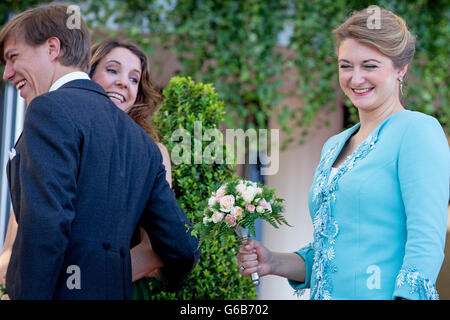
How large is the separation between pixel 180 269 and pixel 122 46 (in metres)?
1.44

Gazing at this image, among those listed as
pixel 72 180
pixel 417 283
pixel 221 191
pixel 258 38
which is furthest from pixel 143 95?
pixel 258 38

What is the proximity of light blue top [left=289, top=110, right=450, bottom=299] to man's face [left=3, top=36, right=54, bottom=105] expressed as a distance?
1180mm

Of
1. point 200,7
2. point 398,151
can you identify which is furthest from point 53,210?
point 200,7

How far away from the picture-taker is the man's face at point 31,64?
7.04ft

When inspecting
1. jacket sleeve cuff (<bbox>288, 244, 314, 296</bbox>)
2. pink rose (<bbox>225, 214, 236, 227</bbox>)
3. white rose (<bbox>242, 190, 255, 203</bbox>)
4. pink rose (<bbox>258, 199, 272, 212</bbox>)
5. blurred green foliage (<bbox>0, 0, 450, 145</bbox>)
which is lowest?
jacket sleeve cuff (<bbox>288, 244, 314, 296</bbox>)

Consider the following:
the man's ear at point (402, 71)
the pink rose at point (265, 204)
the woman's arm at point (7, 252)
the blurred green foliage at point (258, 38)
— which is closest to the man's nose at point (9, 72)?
the woman's arm at point (7, 252)

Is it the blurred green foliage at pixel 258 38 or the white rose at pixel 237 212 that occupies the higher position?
the blurred green foliage at pixel 258 38

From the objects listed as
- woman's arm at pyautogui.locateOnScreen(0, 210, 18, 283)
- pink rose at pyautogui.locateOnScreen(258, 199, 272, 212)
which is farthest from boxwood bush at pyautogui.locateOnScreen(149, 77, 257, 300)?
woman's arm at pyautogui.locateOnScreen(0, 210, 18, 283)

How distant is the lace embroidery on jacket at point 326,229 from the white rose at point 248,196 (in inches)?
11.4

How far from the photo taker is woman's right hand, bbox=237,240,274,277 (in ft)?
7.75

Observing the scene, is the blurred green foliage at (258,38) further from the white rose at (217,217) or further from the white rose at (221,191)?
the white rose at (217,217)

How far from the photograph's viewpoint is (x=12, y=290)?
1837 millimetres

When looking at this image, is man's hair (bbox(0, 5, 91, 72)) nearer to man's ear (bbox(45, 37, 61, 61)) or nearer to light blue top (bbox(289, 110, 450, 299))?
man's ear (bbox(45, 37, 61, 61))

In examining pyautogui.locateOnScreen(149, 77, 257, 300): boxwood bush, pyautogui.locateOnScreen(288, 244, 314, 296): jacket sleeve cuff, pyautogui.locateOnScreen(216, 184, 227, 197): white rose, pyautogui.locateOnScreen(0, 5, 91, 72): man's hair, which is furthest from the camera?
pyautogui.locateOnScreen(149, 77, 257, 300): boxwood bush
